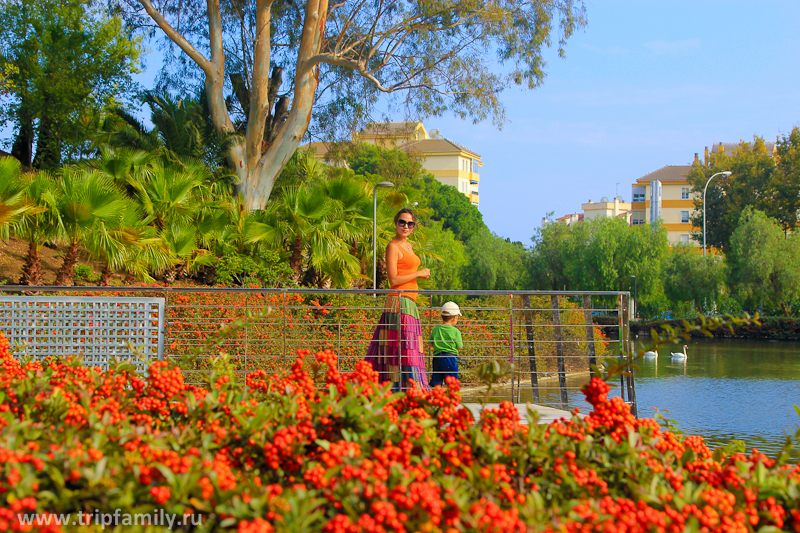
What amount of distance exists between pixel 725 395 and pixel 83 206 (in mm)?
→ 13336

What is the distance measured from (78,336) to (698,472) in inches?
191

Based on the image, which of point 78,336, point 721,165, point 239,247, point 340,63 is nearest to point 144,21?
point 340,63

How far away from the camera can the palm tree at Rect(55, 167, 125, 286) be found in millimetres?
10953

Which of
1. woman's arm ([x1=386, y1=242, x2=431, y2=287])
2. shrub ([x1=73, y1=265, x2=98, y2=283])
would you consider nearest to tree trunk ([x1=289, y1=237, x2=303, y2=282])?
shrub ([x1=73, y1=265, x2=98, y2=283])

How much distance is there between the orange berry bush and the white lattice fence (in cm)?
275

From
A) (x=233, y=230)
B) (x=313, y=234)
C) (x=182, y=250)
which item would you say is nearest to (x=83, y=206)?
(x=182, y=250)

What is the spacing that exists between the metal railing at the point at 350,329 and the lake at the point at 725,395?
0.58 metres

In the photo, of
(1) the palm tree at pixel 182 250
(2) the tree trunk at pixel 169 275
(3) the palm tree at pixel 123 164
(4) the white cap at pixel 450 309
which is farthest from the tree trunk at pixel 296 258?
(4) the white cap at pixel 450 309

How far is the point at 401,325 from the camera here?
500 centimetres

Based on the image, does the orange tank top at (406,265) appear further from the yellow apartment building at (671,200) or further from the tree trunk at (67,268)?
the yellow apartment building at (671,200)

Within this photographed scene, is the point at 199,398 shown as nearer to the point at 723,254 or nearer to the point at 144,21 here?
the point at 144,21

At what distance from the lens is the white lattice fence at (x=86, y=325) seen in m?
5.20

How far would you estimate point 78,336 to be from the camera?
5.29 m

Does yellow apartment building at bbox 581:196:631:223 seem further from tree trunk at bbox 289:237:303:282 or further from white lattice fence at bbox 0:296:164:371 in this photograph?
white lattice fence at bbox 0:296:164:371
